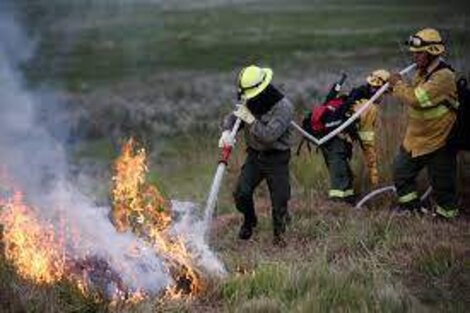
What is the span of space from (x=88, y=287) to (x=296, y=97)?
16.5 metres

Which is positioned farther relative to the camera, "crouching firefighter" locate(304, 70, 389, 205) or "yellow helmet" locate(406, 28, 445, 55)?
"crouching firefighter" locate(304, 70, 389, 205)

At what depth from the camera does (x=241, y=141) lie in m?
14.5

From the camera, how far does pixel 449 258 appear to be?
25.4 ft

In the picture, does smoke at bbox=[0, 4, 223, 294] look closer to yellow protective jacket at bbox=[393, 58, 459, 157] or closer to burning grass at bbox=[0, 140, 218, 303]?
burning grass at bbox=[0, 140, 218, 303]

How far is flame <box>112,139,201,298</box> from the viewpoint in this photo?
751 cm

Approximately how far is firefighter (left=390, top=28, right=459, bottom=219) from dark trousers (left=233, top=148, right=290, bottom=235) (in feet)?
4.57

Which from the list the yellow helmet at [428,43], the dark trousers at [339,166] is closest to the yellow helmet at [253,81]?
the yellow helmet at [428,43]

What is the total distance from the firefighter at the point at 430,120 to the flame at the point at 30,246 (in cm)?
398

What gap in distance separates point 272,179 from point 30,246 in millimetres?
2835

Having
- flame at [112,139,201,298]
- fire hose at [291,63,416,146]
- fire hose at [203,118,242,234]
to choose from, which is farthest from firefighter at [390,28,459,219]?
flame at [112,139,201,298]

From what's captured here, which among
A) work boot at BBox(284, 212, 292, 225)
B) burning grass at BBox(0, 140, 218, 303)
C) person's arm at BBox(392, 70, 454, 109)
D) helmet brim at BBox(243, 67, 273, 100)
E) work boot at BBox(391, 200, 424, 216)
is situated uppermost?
helmet brim at BBox(243, 67, 273, 100)

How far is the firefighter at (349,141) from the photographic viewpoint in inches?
411

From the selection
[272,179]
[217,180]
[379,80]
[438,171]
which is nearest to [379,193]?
[438,171]

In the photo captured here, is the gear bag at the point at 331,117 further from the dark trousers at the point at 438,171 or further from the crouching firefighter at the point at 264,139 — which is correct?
the crouching firefighter at the point at 264,139
